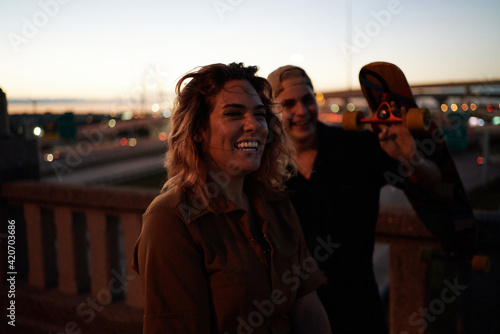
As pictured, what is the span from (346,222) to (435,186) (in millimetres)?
492

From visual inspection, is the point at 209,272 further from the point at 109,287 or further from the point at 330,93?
the point at 330,93

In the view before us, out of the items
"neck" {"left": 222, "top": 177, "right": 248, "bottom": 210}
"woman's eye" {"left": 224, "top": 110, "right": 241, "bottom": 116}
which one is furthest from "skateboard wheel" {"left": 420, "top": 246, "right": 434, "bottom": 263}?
"woman's eye" {"left": 224, "top": 110, "right": 241, "bottom": 116}

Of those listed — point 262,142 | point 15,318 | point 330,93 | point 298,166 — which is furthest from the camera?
point 330,93

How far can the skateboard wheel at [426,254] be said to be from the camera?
7.37ft

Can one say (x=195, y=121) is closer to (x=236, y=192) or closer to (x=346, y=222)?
(x=236, y=192)

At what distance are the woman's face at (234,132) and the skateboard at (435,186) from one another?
0.73m

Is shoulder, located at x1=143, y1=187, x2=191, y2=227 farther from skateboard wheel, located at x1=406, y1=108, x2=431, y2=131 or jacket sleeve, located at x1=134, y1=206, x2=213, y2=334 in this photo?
skateboard wheel, located at x1=406, y1=108, x2=431, y2=131

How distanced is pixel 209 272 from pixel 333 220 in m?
0.94

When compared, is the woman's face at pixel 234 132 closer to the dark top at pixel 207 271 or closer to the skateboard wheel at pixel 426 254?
the dark top at pixel 207 271

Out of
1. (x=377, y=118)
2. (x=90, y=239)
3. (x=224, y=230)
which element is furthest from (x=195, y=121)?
(x=90, y=239)

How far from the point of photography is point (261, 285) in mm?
1597

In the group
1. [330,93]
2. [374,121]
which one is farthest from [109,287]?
[330,93]

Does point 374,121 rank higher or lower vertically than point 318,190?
higher

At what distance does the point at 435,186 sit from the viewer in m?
2.27
